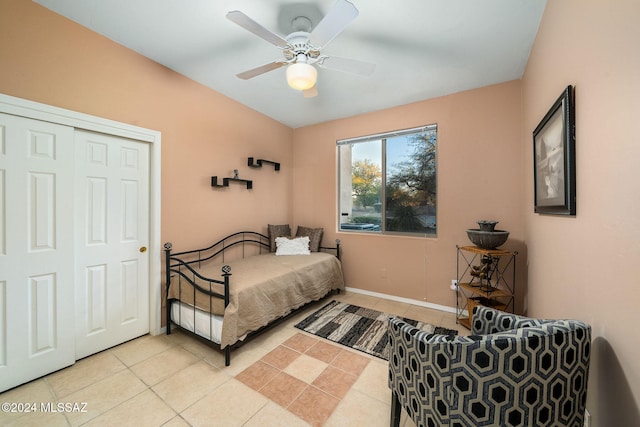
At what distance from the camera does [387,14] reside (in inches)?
69.4

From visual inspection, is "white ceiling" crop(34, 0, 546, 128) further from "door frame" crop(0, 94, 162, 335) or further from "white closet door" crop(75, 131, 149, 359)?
"white closet door" crop(75, 131, 149, 359)

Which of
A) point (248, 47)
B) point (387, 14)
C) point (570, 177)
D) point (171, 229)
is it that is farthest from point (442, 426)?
point (248, 47)

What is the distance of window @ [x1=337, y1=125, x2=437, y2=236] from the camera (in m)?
3.23

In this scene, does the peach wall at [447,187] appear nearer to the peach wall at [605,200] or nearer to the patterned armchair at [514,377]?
the peach wall at [605,200]

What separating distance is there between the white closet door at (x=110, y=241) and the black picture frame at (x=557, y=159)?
Answer: 10.7 ft

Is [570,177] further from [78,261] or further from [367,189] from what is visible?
[78,261]

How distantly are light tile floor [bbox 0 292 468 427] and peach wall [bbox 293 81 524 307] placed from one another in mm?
1480

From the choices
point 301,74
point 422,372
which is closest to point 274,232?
point 301,74

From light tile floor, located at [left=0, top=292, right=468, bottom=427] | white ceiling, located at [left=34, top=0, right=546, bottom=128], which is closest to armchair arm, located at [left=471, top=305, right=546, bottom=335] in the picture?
light tile floor, located at [left=0, top=292, right=468, bottom=427]

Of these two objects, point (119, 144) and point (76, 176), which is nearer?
point (76, 176)

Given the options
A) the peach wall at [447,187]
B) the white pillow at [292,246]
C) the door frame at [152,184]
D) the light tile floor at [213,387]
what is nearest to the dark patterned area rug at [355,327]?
the light tile floor at [213,387]

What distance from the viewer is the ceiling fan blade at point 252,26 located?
135 cm

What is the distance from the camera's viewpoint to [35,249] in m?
1.78

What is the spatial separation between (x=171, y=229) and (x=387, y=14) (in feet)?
9.08
